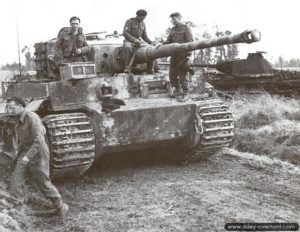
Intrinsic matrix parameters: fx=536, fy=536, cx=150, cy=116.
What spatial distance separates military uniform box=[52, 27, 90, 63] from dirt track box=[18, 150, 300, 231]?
2.04m

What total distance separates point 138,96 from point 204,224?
360 centimetres

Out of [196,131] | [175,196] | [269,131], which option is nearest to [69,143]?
[175,196]

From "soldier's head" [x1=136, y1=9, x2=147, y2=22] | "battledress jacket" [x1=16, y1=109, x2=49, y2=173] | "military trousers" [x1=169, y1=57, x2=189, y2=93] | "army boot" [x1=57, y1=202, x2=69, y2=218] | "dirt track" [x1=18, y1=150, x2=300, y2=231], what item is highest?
"soldier's head" [x1=136, y1=9, x2=147, y2=22]

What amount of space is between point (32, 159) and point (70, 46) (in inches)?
141

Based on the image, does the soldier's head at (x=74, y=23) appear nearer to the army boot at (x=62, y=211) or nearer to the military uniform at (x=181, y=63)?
the military uniform at (x=181, y=63)

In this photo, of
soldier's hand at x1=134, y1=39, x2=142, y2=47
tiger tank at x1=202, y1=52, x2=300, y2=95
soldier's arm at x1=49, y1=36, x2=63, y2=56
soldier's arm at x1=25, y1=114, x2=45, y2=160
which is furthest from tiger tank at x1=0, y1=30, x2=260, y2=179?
tiger tank at x1=202, y1=52, x2=300, y2=95

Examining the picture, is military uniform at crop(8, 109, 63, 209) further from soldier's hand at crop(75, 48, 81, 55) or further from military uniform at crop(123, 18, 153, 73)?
military uniform at crop(123, 18, 153, 73)

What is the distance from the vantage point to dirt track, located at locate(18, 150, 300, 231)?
622 cm

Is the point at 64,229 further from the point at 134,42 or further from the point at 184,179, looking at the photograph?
the point at 134,42

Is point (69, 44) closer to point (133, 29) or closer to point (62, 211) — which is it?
point (133, 29)

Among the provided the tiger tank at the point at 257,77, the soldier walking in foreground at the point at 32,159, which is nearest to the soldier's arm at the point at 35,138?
the soldier walking in foreground at the point at 32,159

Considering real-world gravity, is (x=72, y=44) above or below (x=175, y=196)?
above

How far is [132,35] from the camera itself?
33.3 ft

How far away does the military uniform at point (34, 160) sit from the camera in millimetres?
6523
